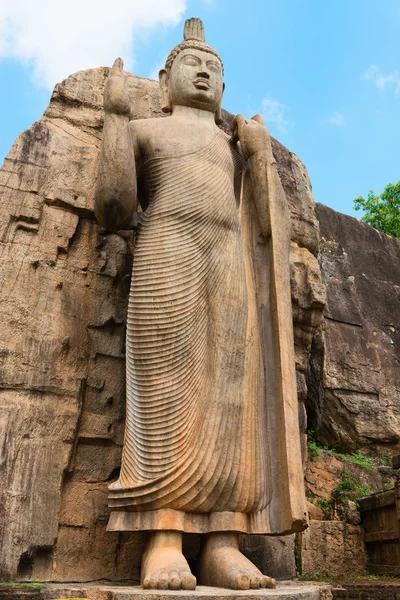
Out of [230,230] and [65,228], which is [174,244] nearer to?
[230,230]

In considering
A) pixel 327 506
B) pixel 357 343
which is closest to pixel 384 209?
pixel 357 343

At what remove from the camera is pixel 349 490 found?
600cm

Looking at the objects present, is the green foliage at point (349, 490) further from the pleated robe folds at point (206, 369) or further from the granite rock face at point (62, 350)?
the pleated robe folds at point (206, 369)

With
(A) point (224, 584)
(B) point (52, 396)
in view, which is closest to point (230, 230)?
(B) point (52, 396)

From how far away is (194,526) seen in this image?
11.4ft

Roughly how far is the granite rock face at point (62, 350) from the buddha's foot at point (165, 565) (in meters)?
0.64

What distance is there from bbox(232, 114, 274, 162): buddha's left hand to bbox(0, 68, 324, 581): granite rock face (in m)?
1.07

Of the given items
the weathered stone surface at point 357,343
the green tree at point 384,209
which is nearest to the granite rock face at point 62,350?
the weathered stone surface at point 357,343

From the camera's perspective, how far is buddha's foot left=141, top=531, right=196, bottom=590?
9.74 ft

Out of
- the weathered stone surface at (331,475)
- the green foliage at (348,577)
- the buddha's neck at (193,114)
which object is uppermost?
the buddha's neck at (193,114)

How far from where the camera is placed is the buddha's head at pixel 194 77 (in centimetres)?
464

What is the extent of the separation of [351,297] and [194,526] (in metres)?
6.26

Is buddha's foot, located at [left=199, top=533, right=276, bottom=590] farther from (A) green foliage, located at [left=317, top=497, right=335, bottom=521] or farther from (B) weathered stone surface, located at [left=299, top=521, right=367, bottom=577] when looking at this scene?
(A) green foliage, located at [left=317, top=497, right=335, bottom=521]

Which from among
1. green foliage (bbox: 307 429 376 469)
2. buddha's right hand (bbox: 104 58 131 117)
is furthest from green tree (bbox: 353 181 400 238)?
buddha's right hand (bbox: 104 58 131 117)
